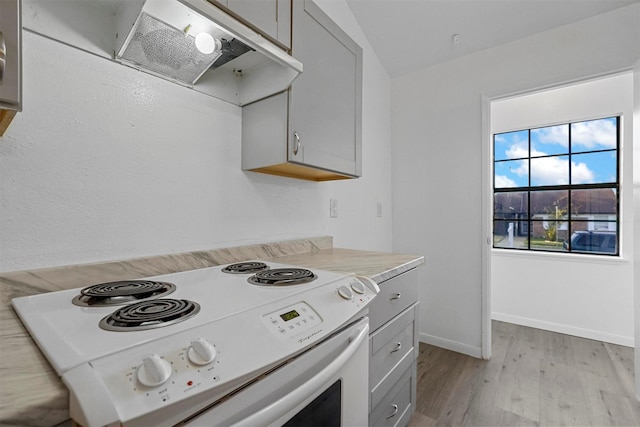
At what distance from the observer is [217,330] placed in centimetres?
56

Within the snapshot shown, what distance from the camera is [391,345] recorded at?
1252 millimetres

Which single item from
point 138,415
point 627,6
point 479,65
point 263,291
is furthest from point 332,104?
point 627,6

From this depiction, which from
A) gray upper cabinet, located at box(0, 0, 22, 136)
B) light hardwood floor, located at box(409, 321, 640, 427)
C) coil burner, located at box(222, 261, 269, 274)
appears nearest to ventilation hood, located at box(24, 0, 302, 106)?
gray upper cabinet, located at box(0, 0, 22, 136)

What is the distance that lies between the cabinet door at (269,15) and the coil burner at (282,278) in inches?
33.5

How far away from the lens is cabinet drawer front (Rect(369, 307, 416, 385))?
1.13 m

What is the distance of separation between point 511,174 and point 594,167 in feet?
2.38

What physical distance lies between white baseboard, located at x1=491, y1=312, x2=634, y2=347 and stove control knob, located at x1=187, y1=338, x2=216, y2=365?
141 inches

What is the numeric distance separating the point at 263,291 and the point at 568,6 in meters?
2.55

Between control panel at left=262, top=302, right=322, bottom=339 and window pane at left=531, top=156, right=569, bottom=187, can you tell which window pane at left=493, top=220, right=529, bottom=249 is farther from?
control panel at left=262, top=302, right=322, bottom=339

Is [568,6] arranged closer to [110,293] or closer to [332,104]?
[332,104]

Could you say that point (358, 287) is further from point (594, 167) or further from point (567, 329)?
point (594, 167)

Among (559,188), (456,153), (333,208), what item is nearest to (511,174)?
(559,188)

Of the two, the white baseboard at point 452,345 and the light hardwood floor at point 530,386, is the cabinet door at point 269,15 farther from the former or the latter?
the white baseboard at point 452,345

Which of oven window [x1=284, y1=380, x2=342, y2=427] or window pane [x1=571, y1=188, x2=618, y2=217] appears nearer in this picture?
oven window [x1=284, y1=380, x2=342, y2=427]
